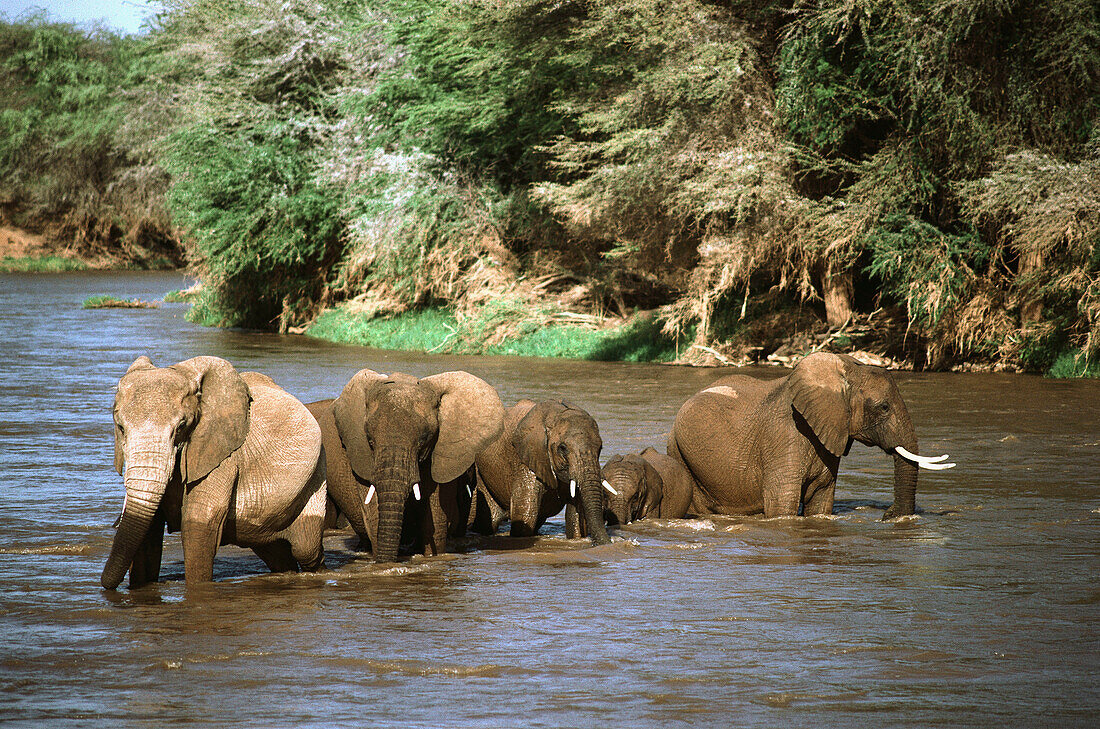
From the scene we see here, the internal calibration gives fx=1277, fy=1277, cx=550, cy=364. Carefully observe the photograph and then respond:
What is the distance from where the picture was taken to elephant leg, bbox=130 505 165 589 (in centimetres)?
739

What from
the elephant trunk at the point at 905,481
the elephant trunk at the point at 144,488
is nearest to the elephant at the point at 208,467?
the elephant trunk at the point at 144,488

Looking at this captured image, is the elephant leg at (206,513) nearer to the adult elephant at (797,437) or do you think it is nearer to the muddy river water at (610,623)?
the muddy river water at (610,623)

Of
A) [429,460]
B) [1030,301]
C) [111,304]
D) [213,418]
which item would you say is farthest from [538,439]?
[111,304]

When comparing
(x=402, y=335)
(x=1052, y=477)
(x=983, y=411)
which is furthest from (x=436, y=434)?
(x=402, y=335)

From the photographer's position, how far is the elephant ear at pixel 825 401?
31.7 ft

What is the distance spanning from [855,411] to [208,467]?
5.10 meters

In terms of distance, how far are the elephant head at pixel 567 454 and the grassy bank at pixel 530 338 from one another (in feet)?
49.2

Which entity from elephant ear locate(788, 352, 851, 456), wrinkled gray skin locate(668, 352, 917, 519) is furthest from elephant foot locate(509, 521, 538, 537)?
elephant ear locate(788, 352, 851, 456)

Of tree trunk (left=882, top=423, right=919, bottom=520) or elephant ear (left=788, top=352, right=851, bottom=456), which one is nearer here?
elephant ear (left=788, top=352, right=851, bottom=456)

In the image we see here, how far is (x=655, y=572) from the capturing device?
8.30 meters

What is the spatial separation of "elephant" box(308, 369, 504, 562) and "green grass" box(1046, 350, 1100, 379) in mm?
13623

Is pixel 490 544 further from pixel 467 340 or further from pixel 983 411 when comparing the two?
pixel 467 340

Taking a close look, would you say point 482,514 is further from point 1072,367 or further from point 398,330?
point 398,330

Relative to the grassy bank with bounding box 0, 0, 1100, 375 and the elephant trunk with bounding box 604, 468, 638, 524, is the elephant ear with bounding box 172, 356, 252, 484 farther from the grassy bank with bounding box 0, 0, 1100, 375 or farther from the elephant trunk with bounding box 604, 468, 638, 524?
the grassy bank with bounding box 0, 0, 1100, 375
